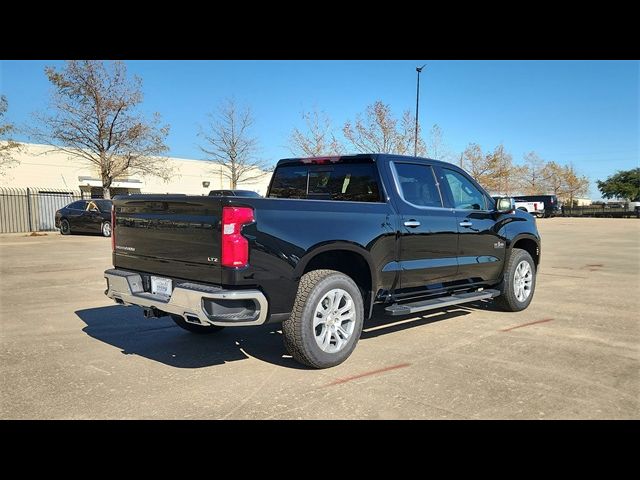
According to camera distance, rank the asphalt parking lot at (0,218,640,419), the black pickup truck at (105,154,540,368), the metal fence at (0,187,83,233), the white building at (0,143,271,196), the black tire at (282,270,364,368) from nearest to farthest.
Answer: the asphalt parking lot at (0,218,640,419)
the black pickup truck at (105,154,540,368)
the black tire at (282,270,364,368)
the metal fence at (0,187,83,233)
the white building at (0,143,271,196)

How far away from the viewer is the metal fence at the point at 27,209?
1056 inches

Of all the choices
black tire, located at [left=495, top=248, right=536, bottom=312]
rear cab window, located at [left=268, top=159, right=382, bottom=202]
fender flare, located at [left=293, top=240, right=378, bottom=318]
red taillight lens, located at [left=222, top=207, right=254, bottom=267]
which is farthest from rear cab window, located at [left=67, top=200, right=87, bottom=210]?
red taillight lens, located at [left=222, top=207, right=254, bottom=267]

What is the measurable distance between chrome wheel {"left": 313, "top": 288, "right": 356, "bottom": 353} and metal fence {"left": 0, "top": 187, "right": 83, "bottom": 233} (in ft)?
89.3

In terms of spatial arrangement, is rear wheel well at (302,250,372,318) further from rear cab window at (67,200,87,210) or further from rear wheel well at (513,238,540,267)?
rear cab window at (67,200,87,210)

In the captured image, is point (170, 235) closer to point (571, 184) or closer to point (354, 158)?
point (354, 158)

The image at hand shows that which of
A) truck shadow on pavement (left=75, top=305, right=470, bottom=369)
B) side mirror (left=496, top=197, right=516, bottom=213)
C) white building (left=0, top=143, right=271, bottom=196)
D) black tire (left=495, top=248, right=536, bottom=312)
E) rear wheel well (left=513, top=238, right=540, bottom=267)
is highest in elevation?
white building (left=0, top=143, right=271, bottom=196)

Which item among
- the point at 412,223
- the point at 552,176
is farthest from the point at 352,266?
the point at 552,176

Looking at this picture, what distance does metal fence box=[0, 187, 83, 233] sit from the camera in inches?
1056

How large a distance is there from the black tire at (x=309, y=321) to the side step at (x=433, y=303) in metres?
0.70

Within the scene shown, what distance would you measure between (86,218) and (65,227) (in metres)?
1.86

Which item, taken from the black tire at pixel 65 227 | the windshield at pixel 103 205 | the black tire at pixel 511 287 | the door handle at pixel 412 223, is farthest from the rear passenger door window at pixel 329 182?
the black tire at pixel 65 227

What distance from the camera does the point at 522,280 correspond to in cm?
734
